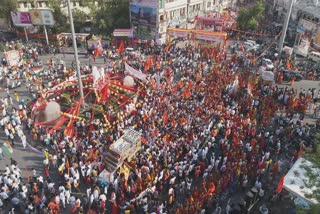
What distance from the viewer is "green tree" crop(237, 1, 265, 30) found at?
3891 cm

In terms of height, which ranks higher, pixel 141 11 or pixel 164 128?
pixel 141 11

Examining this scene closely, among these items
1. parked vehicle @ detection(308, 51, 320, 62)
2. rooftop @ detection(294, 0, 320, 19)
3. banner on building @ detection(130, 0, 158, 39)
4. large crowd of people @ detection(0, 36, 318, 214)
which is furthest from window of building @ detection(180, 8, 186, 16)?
parked vehicle @ detection(308, 51, 320, 62)

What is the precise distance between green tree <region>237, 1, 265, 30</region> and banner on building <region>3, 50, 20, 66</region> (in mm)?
27499

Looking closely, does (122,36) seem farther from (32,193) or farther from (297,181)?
(297,181)

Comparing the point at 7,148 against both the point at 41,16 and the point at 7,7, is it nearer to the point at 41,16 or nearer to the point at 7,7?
the point at 41,16

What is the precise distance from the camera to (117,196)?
15.9 m

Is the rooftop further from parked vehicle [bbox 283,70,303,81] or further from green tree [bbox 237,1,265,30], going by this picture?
parked vehicle [bbox 283,70,303,81]

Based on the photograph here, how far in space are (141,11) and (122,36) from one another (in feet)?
13.2

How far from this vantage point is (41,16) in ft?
115

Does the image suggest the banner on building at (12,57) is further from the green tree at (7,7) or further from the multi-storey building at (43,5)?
the multi-storey building at (43,5)

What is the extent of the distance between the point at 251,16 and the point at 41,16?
2585 cm

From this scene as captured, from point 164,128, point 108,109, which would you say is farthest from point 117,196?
point 108,109

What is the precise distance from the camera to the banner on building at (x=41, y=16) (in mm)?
34875

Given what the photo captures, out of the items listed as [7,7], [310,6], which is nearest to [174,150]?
[310,6]
